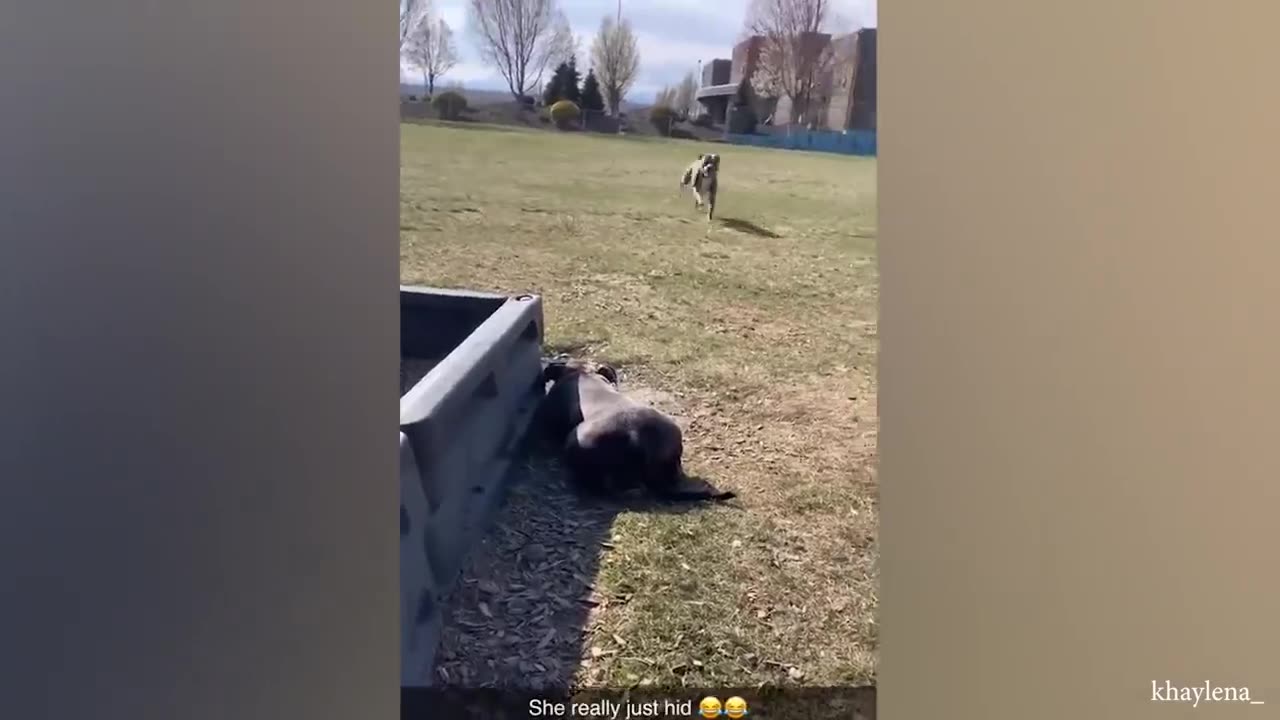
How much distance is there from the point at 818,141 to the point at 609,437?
623 mm

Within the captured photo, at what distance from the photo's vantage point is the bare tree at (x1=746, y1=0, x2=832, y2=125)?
1.70 m

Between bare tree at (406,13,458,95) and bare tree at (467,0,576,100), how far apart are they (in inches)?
A: 1.8

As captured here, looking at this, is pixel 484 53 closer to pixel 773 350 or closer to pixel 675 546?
pixel 773 350

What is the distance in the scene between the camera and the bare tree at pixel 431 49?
168 centimetres

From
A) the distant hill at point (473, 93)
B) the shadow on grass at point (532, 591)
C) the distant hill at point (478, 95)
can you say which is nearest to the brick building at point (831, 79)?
the distant hill at point (478, 95)

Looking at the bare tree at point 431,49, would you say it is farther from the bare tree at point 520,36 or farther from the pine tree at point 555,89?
the pine tree at point 555,89

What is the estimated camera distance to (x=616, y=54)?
1.72 metres

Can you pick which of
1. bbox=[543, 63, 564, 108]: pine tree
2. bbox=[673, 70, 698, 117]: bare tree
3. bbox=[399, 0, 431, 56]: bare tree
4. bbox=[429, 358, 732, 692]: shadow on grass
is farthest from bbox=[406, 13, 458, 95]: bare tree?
bbox=[429, 358, 732, 692]: shadow on grass

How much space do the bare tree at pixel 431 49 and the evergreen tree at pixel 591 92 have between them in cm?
22

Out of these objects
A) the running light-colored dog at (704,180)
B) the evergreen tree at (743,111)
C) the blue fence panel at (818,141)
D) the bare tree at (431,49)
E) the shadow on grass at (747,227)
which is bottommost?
the shadow on grass at (747,227)

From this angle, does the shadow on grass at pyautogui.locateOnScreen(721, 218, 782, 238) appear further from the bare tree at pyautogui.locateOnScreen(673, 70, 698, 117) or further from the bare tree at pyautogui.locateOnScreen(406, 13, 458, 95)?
the bare tree at pyautogui.locateOnScreen(406, 13, 458, 95)
